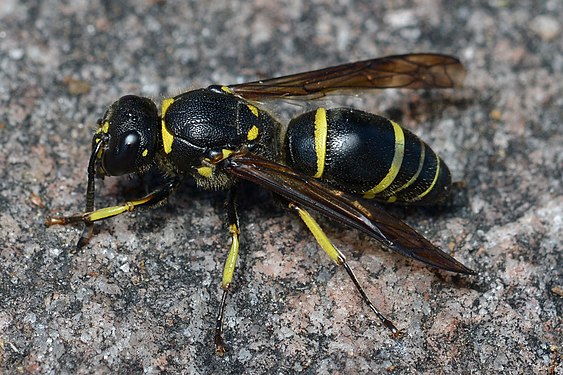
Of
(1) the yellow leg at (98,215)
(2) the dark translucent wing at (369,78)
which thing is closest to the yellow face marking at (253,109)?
(2) the dark translucent wing at (369,78)

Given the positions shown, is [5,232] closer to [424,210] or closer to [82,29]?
[82,29]

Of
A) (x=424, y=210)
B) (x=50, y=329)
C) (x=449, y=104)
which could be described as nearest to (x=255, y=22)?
(x=449, y=104)

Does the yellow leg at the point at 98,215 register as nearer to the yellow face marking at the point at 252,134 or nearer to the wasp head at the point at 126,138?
the wasp head at the point at 126,138

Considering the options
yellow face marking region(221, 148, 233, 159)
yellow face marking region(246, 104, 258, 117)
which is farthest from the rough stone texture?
yellow face marking region(246, 104, 258, 117)

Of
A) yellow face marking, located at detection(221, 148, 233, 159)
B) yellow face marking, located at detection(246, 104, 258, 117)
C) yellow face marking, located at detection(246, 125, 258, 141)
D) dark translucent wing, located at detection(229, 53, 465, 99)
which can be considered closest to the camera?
yellow face marking, located at detection(221, 148, 233, 159)

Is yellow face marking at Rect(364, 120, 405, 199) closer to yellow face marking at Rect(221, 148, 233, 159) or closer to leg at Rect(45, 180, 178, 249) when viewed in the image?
yellow face marking at Rect(221, 148, 233, 159)

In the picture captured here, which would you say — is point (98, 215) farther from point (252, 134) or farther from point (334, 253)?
point (334, 253)
